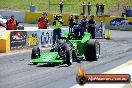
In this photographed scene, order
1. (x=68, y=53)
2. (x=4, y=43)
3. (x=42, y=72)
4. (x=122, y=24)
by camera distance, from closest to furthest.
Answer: (x=42, y=72) < (x=68, y=53) < (x=4, y=43) < (x=122, y=24)

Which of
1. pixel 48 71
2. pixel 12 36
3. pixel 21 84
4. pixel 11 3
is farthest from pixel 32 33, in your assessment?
pixel 11 3

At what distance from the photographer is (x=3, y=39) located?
72.8 feet

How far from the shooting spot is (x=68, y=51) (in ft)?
51.8

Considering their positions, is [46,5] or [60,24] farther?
[46,5]

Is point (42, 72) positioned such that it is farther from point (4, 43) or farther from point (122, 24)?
point (122, 24)

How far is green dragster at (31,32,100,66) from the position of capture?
15.9m

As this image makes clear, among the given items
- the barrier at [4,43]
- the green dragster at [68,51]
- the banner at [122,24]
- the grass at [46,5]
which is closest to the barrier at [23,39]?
the barrier at [4,43]

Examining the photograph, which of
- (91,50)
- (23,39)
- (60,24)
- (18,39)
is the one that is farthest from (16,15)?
(91,50)

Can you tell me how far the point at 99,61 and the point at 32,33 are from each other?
23.8ft

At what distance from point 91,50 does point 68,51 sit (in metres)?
2.53

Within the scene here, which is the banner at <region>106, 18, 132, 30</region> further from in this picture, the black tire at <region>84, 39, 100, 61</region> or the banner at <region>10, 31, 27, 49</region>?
the black tire at <region>84, 39, 100, 61</region>

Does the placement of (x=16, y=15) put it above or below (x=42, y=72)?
above

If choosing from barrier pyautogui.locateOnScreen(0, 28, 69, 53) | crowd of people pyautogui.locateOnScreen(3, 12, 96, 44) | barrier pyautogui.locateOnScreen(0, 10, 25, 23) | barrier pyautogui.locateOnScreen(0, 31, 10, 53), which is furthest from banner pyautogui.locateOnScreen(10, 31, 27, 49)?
barrier pyautogui.locateOnScreen(0, 10, 25, 23)

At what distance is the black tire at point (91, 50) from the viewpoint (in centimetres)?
1803
